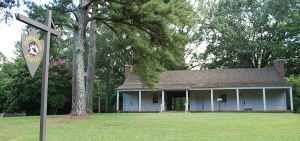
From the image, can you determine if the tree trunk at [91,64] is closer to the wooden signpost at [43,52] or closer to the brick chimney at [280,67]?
the brick chimney at [280,67]

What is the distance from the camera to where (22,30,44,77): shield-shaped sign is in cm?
547

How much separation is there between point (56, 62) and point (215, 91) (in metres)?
15.8

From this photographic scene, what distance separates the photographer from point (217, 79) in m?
40.9

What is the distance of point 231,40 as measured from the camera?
160ft

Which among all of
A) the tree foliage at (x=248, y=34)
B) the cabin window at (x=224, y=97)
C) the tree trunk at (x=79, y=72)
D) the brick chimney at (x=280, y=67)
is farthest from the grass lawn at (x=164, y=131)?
the tree foliage at (x=248, y=34)

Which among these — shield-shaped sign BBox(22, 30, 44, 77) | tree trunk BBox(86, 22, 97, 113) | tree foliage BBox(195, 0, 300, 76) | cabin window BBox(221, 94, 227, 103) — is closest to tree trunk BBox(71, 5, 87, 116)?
tree trunk BBox(86, 22, 97, 113)

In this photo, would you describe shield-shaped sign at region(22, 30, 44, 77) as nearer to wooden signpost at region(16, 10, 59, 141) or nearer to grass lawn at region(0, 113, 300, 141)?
wooden signpost at region(16, 10, 59, 141)

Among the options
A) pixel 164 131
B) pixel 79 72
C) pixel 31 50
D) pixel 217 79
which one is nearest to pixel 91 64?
pixel 217 79

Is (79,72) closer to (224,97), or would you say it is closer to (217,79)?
(217,79)

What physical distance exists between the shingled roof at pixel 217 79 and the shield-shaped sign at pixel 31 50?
105 ft

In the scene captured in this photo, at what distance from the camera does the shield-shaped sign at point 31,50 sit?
5.47 metres

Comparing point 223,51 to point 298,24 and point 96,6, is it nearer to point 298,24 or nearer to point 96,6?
point 298,24

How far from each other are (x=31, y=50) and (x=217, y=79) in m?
36.1

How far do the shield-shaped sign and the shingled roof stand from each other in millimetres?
32104
